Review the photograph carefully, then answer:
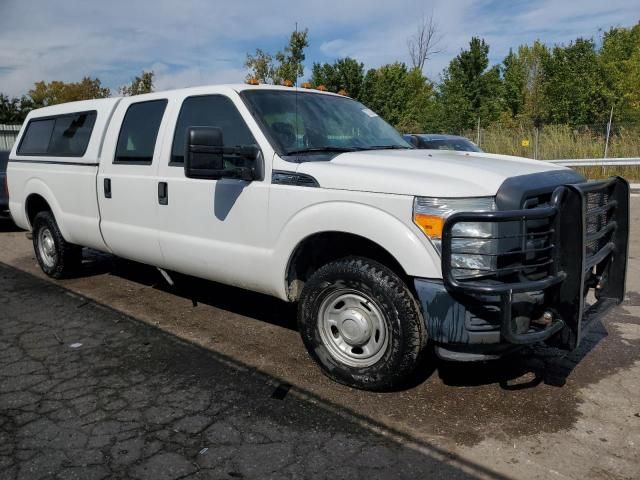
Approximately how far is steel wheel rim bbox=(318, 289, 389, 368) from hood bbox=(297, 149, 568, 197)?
2.29ft

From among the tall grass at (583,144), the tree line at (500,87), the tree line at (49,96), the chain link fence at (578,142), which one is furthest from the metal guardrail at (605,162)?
the tree line at (49,96)

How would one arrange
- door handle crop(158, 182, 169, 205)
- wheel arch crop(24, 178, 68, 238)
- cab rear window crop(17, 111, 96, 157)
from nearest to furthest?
1. door handle crop(158, 182, 169, 205)
2. cab rear window crop(17, 111, 96, 157)
3. wheel arch crop(24, 178, 68, 238)

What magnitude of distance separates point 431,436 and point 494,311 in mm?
759

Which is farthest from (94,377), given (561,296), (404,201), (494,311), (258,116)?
(561,296)

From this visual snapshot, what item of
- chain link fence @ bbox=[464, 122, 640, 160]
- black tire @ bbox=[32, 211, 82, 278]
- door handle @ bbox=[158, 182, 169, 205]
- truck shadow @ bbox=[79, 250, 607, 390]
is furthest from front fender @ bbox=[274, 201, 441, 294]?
chain link fence @ bbox=[464, 122, 640, 160]

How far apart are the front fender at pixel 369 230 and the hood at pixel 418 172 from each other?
142 millimetres

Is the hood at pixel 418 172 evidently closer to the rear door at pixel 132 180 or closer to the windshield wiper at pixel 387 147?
the windshield wiper at pixel 387 147

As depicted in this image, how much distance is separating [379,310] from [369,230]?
499 millimetres

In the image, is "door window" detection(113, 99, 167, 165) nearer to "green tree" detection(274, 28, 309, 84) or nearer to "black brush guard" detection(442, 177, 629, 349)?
"black brush guard" detection(442, 177, 629, 349)

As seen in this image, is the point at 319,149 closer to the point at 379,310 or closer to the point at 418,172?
the point at 418,172

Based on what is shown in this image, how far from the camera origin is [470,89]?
35.7 meters

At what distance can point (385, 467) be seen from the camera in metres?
2.79

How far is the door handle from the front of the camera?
15.2 ft

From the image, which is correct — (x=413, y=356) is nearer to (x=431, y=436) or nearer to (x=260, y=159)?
(x=431, y=436)
